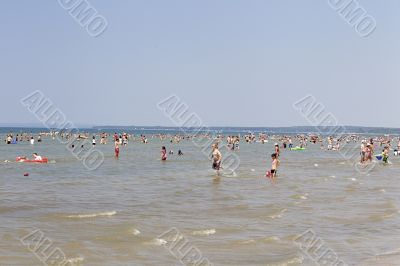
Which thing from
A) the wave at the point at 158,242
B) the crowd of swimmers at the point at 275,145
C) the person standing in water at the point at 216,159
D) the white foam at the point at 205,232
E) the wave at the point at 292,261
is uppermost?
the crowd of swimmers at the point at 275,145

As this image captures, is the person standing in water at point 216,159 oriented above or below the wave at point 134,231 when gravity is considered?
above

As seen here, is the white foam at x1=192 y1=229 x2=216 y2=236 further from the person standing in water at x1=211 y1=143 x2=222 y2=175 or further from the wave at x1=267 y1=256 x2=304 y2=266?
the person standing in water at x1=211 y1=143 x2=222 y2=175

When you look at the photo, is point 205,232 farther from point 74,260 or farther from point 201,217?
point 74,260

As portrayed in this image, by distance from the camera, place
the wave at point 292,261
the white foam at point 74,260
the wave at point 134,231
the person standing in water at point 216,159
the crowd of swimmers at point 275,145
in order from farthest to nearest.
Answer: the crowd of swimmers at point 275,145 < the person standing in water at point 216,159 < the wave at point 134,231 < the wave at point 292,261 < the white foam at point 74,260

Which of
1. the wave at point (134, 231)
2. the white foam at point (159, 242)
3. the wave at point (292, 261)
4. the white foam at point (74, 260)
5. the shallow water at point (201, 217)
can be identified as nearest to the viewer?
the white foam at point (74, 260)

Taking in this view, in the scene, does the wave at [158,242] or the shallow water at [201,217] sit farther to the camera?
the wave at [158,242]

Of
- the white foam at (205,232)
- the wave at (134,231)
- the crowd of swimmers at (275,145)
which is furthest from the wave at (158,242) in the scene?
the crowd of swimmers at (275,145)

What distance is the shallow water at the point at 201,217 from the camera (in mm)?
12227

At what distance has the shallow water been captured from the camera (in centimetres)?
1223

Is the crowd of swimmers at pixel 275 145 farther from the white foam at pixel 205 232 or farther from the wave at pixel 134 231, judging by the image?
the wave at pixel 134 231

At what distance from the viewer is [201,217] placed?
55.8 feet

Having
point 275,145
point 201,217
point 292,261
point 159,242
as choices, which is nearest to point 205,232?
point 159,242

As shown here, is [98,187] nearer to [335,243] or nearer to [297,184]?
[297,184]

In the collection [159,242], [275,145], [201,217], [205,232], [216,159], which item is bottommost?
[159,242]
